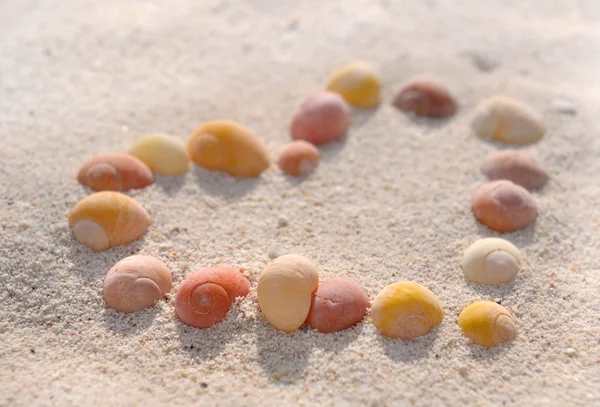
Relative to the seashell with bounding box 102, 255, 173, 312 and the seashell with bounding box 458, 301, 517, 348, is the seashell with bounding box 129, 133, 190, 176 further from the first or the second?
the seashell with bounding box 458, 301, 517, 348

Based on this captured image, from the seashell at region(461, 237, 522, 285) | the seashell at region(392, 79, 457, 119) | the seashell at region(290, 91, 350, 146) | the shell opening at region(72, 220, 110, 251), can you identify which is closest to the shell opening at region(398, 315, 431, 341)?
the seashell at region(461, 237, 522, 285)

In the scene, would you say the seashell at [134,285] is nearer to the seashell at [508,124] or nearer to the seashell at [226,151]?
the seashell at [226,151]

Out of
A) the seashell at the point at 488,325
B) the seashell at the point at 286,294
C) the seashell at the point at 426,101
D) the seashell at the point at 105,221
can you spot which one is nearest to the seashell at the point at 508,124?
the seashell at the point at 426,101

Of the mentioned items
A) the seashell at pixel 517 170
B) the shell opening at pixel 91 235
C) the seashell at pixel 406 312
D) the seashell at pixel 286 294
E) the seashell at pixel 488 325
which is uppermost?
the shell opening at pixel 91 235

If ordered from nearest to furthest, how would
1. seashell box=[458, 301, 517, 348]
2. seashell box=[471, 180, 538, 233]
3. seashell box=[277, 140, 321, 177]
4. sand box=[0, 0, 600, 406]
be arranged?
sand box=[0, 0, 600, 406]
seashell box=[458, 301, 517, 348]
seashell box=[471, 180, 538, 233]
seashell box=[277, 140, 321, 177]

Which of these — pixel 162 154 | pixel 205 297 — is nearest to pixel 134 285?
pixel 205 297
